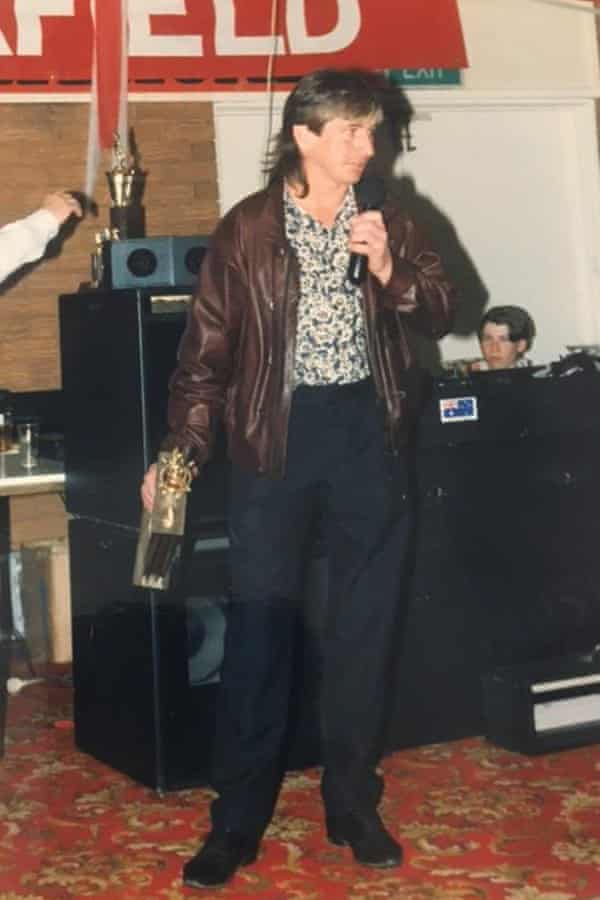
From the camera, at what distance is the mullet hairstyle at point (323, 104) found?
3.07m

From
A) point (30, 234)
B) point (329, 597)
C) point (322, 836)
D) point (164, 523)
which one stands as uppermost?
point (30, 234)

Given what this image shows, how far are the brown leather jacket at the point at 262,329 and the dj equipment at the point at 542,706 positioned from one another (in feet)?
3.83

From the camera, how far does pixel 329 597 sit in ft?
10.9

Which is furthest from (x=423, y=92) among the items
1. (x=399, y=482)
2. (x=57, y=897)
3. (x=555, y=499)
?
(x=57, y=897)

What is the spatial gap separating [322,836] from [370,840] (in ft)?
0.79

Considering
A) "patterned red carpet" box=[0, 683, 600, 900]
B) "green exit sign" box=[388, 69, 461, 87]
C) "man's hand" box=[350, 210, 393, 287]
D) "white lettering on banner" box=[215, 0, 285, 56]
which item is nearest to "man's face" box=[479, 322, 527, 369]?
"green exit sign" box=[388, 69, 461, 87]

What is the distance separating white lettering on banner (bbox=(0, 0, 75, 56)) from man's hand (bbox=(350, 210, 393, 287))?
3.05m

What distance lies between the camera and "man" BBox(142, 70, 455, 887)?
311cm

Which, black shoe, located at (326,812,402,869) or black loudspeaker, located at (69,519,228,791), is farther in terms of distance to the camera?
black loudspeaker, located at (69,519,228,791)

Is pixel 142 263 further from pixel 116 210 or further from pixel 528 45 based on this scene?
pixel 528 45

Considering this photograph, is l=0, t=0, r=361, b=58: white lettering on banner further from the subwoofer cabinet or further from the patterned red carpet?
the patterned red carpet

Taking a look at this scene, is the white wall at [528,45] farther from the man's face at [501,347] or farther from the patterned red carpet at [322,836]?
the patterned red carpet at [322,836]

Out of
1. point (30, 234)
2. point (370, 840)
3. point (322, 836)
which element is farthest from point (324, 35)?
point (370, 840)

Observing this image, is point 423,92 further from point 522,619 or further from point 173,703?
point 173,703
